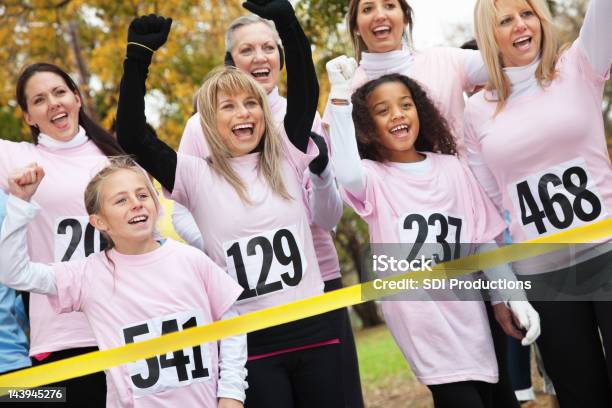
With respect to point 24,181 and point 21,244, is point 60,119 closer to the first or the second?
point 24,181

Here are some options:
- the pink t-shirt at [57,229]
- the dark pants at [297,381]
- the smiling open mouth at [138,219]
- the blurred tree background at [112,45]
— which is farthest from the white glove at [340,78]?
the blurred tree background at [112,45]

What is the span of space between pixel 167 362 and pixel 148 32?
60.1 inches

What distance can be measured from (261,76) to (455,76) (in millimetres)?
1111

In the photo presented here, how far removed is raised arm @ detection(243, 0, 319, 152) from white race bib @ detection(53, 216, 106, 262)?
1107mm

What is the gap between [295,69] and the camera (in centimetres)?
376

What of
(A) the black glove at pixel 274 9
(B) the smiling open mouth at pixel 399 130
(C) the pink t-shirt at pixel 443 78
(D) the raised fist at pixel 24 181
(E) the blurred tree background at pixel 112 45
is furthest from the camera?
(E) the blurred tree background at pixel 112 45

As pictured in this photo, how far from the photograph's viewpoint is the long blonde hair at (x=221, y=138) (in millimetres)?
3836

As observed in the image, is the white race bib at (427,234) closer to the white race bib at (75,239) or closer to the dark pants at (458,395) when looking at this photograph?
the dark pants at (458,395)

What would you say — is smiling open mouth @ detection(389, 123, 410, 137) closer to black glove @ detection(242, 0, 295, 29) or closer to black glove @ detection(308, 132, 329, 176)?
black glove @ detection(308, 132, 329, 176)

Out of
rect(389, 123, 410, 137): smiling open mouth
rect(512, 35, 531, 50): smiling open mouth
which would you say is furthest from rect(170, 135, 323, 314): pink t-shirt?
rect(512, 35, 531, 50): smiling open mouth

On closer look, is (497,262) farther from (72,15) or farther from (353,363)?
(72,15)

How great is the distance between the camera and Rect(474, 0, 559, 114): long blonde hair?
3.90m

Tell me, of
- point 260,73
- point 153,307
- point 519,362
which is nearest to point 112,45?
point 260,73

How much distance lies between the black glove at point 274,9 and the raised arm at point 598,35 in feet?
4.52
